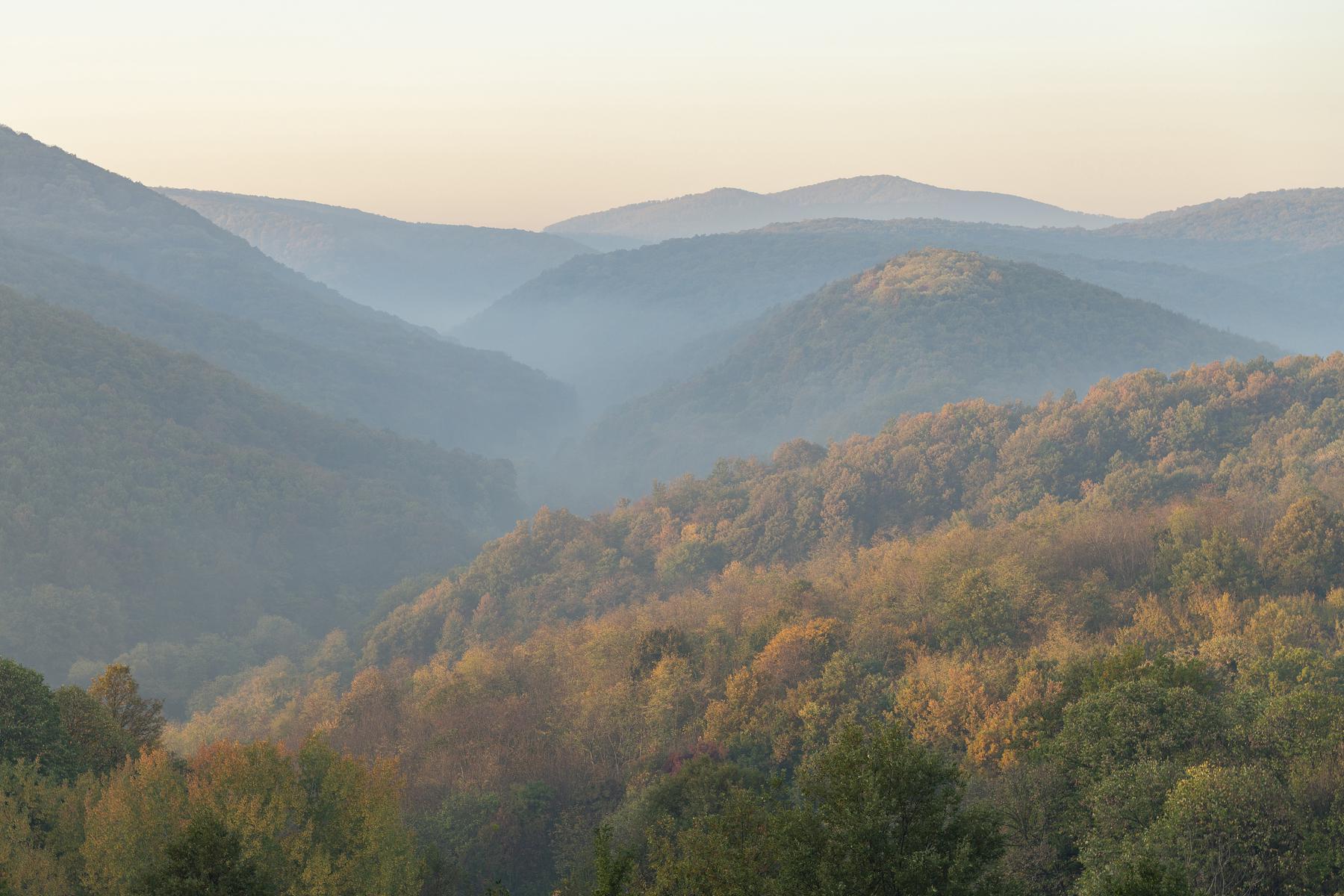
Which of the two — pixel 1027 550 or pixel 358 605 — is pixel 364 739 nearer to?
pixel 1027 550

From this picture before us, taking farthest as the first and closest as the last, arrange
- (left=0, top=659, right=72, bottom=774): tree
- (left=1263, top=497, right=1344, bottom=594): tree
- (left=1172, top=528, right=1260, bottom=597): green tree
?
(left=1263, top=497, right=1344, bottom=594): tree < (left=1172, top=528, right=1260, bottom=597): green tree < (left=0, top=659, right=72, bottom=774): tree

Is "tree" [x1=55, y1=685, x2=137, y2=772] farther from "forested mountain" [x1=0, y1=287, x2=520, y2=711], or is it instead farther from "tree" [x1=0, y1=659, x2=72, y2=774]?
"forested mountain" [x1=0, y1=287, x2=520, y2=711]

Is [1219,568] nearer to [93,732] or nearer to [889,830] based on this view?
[889,830]

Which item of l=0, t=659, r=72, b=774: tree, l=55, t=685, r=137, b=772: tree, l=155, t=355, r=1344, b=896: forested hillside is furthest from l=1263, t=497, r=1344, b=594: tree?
l=0, t=659, r=72, b=774: tree

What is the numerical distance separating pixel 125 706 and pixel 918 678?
106 feet

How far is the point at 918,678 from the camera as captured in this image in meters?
45.9

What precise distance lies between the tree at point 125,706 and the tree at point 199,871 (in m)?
24.6

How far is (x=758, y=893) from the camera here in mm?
21359

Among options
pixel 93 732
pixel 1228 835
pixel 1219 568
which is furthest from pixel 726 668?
pixel 1228 835

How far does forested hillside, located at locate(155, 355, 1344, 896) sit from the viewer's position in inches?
968

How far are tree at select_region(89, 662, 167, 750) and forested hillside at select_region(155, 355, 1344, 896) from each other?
11.2 meters

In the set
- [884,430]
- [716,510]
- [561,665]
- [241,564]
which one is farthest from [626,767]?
[241,564]

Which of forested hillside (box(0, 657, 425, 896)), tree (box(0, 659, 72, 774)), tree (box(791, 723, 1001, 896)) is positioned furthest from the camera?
tree (box(0, 659, 72, 774))

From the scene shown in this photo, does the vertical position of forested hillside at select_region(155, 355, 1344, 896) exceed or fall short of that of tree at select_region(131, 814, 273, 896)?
it falls short
